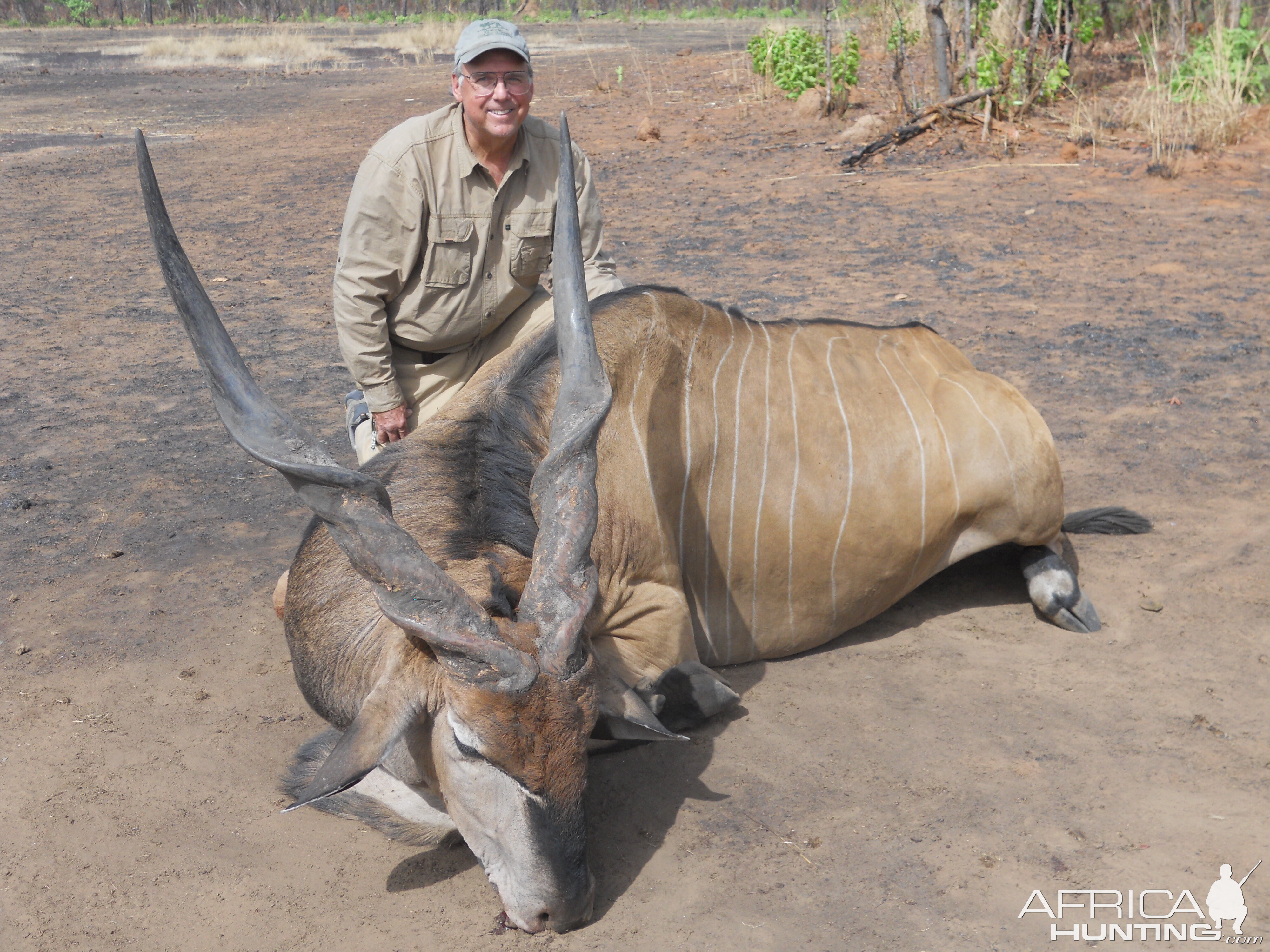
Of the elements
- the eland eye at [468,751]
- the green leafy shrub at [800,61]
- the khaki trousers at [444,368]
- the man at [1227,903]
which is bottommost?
the man at [1227,903]

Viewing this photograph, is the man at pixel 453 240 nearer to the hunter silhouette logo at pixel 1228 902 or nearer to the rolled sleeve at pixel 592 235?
the rolled sleeve at pixel 592 235

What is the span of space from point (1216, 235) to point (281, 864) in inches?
294

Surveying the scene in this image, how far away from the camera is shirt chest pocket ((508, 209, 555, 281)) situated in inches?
158

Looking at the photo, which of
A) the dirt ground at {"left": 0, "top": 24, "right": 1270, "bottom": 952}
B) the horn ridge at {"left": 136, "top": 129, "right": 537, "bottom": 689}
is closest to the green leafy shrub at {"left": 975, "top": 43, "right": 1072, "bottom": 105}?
the dirt ground at {"left": 0, "top": 24, "right": 1270, "bottom": 952}

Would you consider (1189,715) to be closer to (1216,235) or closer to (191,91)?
(1216,235)

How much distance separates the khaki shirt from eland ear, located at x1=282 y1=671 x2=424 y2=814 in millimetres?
1719

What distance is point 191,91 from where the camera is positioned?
19.2m

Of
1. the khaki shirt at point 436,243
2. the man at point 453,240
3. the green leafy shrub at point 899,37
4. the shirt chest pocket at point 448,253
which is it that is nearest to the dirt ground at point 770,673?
the man at point 453,240

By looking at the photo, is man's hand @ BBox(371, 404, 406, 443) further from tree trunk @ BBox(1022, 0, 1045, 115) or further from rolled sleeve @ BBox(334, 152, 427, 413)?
tree trunk @ BBox(1022, 0, 1045, 115)

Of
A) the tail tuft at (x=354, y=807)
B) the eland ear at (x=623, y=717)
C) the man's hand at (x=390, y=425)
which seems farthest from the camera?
the man's hand at (x=390, y=425)

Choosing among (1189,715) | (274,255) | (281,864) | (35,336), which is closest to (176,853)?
(281,864)

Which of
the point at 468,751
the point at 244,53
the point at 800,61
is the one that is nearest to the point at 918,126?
the point at 800,61

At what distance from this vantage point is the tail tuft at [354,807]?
2.74 m

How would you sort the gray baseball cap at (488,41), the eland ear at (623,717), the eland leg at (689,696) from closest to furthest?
the eland ear at (623,717) → the eland leg at (689,696) → the gray baseball cap at (488,41)
